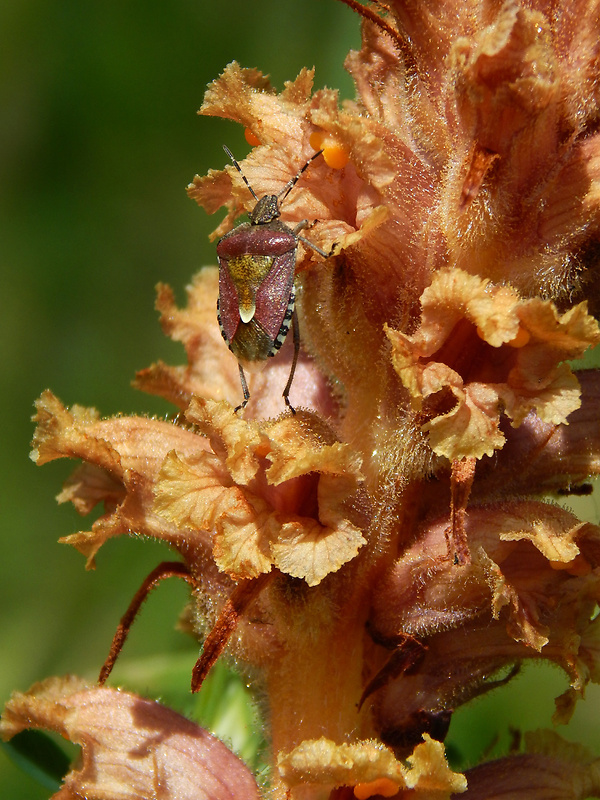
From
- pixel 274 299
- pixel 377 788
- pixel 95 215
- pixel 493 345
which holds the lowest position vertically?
pixel 377 788

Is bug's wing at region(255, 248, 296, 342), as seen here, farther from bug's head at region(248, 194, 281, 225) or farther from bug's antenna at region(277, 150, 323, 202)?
bug's antenna at region(277, 150, 323, 202)

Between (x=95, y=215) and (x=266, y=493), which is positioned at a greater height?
(x=95, y=215)

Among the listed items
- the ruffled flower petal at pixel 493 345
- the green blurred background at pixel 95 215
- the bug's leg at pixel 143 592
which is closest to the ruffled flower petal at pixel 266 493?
the ruffled flower petal at pixel 493 345

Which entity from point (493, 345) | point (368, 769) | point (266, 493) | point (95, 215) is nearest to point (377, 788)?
point (368, 769)

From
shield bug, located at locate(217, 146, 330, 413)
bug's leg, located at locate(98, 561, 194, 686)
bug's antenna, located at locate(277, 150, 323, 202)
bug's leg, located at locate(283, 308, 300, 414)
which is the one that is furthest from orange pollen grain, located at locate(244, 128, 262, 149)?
bug's leg, located at locate(98, 561, 194, 686)

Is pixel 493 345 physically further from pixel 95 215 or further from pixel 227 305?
pixel 95 215

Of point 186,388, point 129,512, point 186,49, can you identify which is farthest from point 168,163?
point 129,512

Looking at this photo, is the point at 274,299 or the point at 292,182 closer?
the point at 292,182

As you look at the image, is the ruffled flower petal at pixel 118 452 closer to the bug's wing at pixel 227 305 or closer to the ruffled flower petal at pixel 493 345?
the bug's wing at pixel 227 305
